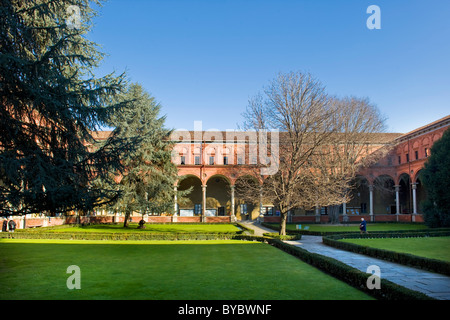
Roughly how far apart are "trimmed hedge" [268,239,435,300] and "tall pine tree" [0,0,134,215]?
22.1 feet

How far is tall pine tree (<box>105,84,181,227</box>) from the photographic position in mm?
29016

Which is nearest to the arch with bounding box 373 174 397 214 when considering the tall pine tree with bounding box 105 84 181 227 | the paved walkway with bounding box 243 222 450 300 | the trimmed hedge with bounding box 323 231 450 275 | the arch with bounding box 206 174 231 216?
the arch with bounding box 206 174 231 216

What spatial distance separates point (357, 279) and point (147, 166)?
23708mm

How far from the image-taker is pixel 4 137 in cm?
924

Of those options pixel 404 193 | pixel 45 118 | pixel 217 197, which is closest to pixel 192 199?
pixel 217 197

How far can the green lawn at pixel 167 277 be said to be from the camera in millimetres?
7941

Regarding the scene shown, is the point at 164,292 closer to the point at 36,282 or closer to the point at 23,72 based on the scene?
the point at 36,282

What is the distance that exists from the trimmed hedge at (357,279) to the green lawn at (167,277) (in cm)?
25

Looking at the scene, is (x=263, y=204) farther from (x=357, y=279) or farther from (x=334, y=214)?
(x=357, y=279)

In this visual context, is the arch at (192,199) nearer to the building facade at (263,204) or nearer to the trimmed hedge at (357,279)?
the building facade at (263,204)

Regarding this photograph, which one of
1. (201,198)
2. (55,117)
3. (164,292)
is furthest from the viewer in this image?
(201,198)

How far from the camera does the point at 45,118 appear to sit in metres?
9.76
